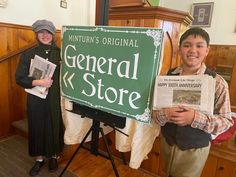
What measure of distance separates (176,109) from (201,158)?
0.33 m

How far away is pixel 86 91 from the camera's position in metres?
1.15

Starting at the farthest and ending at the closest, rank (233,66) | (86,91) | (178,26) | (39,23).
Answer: (233,66) → (178,26) → (39,23) → (86,91)

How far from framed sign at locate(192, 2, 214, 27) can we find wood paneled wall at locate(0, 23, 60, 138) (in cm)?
272

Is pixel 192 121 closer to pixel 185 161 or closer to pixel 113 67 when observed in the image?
pixel 185 161

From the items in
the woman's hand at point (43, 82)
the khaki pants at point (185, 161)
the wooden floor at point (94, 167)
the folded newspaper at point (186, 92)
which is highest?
the folded newspaper at point (186, 92)

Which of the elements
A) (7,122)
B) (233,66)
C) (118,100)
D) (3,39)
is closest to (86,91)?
(118,100)

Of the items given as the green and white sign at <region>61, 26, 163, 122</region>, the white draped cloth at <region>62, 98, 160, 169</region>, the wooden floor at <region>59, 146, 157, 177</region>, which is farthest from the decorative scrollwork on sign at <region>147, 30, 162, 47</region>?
the wooden floor at <region>59, 146, 157, 177</region>

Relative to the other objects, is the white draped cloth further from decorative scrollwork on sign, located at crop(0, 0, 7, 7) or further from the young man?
decorative scrollwork on sign, located at crop(0, 0, 7, 7)

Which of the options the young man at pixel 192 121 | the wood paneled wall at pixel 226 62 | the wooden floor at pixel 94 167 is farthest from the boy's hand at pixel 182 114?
the wood paneled wall at pixel 226 62

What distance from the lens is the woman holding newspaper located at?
142 centimetres

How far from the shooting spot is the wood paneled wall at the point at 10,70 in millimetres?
2037

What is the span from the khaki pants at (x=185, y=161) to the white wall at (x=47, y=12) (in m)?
1.98

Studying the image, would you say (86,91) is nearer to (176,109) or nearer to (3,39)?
(176,109)

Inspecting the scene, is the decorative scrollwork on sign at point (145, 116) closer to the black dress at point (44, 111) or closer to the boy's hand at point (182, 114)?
the boy's hand at point (182, 114)
